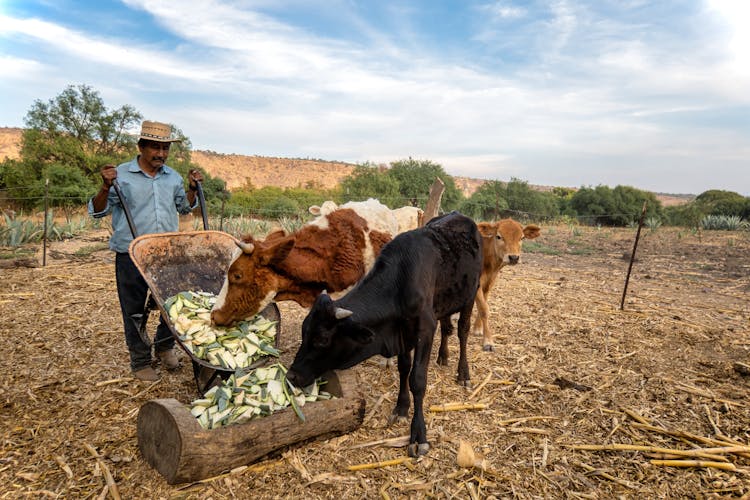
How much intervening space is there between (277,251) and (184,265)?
1.13 metres

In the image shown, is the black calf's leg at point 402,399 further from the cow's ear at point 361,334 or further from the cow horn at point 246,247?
the cow horn at point 246,247

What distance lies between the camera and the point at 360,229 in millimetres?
4914

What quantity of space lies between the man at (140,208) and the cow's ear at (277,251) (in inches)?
47.6

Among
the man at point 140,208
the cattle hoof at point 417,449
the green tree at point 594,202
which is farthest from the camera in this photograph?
the green tree at point 594,202

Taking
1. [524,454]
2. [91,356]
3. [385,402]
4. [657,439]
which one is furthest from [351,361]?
[91,356]

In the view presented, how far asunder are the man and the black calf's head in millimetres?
1651

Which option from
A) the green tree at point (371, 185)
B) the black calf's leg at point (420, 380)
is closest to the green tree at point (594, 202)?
the green tree at point (371, 185)

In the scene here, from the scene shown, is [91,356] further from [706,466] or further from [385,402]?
[706,466]

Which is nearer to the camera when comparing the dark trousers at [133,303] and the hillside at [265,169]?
the dark trousers at [133,303]

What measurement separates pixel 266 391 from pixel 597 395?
11.5 feet

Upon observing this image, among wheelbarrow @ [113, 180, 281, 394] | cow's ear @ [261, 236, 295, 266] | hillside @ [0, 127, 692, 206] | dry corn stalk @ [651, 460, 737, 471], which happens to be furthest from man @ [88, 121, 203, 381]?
hillside @ [0, 127, 692, 206]

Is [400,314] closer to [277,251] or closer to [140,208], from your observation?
[277,251]

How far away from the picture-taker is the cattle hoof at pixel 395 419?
13.4ft

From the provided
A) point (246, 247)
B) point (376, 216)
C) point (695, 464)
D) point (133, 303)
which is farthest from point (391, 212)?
point (695, 464)
